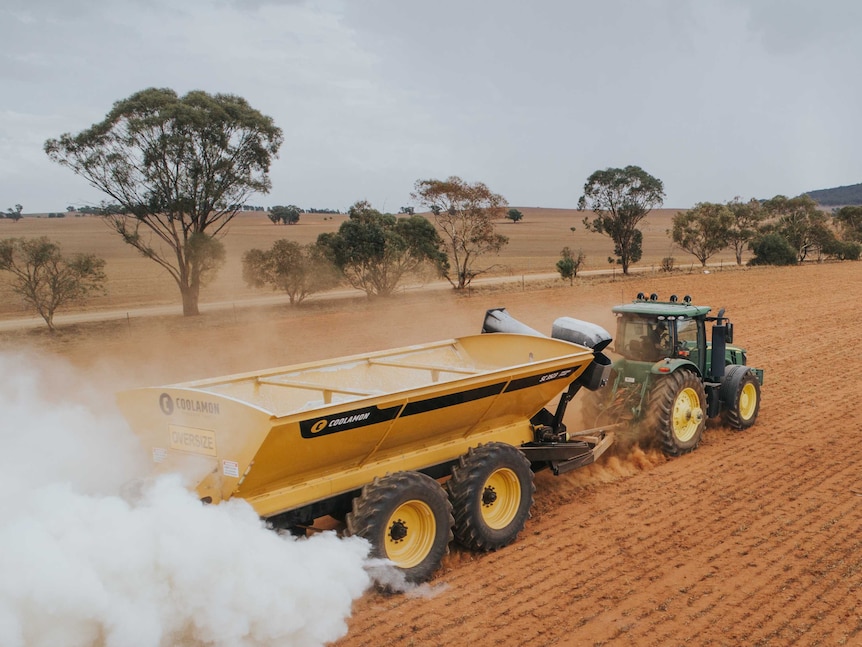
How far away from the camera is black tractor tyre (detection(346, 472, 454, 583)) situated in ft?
19.7

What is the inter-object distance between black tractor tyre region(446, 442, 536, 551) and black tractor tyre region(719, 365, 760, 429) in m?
4.44

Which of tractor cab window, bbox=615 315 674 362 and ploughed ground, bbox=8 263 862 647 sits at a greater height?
tractor cab window, bbox=615 315 674 362

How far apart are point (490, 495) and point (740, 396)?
5.10 meters

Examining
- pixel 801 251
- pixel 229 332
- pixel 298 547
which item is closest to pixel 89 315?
pixel 229 332

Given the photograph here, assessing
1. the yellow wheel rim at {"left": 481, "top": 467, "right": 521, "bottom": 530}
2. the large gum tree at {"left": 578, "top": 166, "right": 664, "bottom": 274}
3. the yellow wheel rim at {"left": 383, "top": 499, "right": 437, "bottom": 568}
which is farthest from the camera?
the large gum tree at {"left": 578, "top": 166, "right": 664, "bottom": 274}

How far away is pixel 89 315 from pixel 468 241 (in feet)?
Result: 57.5

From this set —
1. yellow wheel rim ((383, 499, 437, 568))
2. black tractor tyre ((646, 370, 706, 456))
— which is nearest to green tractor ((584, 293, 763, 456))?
black tractor tyre ((646, 370, 706, 456))

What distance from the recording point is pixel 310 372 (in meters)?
8.01

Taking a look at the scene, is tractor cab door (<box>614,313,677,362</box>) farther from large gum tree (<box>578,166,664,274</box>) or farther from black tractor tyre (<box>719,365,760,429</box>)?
large gum tree (<box>578,166,664,274</box>)

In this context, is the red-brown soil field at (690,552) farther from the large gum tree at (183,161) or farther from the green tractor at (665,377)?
the large gum tree at (183,161)

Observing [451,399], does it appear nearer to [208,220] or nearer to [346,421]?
[346,421]

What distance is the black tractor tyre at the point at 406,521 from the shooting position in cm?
600

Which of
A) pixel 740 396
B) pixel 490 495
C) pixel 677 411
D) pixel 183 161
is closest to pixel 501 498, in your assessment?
pixel 490 495

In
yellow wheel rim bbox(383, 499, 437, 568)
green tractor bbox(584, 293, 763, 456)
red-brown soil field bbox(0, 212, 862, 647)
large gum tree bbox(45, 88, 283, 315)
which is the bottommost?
red-brown soil field bbox(0, 212, 862, 647)
